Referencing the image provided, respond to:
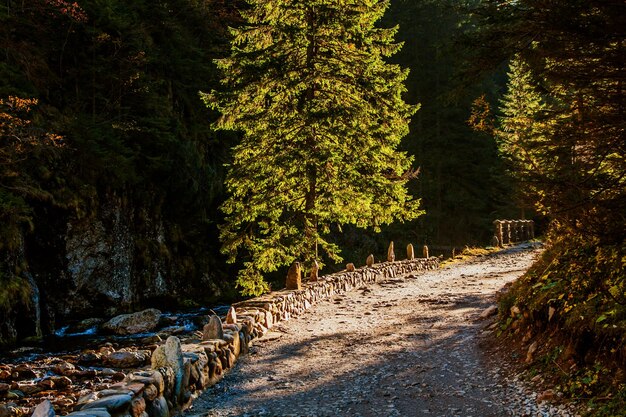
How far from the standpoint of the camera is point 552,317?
6984 mm

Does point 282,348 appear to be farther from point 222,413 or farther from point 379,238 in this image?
point 379,238

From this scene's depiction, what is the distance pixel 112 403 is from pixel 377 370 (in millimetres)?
4514

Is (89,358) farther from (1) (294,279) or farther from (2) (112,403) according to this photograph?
(2) (112,403)

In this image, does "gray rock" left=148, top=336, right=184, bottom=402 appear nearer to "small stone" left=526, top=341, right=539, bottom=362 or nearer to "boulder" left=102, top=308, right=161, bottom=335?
"small stone" left=526, top=341, right=539, bottom=362

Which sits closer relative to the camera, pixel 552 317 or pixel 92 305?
pixel 552 317

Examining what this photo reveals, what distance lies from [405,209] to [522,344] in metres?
8.99

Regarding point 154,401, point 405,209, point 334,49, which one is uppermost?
point 334,49

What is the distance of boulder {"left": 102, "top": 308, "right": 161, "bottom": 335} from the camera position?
1409 centimetres

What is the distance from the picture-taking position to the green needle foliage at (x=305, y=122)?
14664 millimetres

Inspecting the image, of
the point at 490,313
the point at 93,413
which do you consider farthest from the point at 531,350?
the point at 93,413

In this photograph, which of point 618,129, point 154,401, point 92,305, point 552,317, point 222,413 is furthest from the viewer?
point 92,305

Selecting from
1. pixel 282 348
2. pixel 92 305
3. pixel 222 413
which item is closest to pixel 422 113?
pixel 92 305

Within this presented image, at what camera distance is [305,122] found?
1462cm

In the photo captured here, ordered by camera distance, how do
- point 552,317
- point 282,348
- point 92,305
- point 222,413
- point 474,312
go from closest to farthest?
point 222,413 < point 552,317 < point 282,348 < point 474,312 < point 92,305
